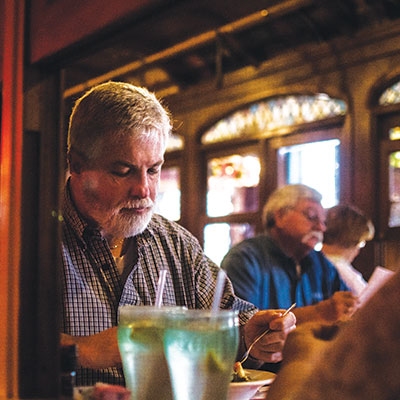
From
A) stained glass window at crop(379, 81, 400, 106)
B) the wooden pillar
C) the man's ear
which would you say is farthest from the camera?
stained glass window at crop(379, 81, 400, 106)

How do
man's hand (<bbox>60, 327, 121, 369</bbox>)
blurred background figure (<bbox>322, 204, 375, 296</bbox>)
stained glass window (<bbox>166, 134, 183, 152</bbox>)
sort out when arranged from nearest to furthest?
man's hand (<bbox>60, 327, 121, 369</bbox>)
blurred background figure (<bbox>322, 204, 375, 296</bbox>)
stained glass window (<bbox>166, 134, 183, 152</bbox>)

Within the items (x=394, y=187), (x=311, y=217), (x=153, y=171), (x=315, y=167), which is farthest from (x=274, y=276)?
(x=153, y=171)

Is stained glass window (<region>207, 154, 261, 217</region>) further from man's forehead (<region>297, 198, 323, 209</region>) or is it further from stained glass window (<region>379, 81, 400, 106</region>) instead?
man's forehead (<region>297, 198, 323, 209</region>)

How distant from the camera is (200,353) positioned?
0.99 meters

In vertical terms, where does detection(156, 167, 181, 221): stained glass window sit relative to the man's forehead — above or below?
above

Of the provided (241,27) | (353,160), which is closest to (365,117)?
(353,160)

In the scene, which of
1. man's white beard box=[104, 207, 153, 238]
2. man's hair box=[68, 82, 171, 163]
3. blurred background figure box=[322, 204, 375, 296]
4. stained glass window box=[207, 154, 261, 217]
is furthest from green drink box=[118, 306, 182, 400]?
stained glass window box=[207, 154, 261, 217]

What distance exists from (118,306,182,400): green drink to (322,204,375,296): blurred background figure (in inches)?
129

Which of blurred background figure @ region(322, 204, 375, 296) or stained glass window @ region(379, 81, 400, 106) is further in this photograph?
stained glass window @ region(379, 81, 400, 106)

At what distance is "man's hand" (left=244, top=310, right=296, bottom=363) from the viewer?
1.45 meters

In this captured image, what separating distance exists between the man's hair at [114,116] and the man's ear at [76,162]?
1.9 inches

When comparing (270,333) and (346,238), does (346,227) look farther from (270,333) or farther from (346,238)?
(270,333)

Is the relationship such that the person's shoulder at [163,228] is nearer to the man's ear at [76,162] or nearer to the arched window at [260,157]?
the man's ear at [76,162]

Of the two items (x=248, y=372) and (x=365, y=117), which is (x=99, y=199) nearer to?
(x=248, y=372)
